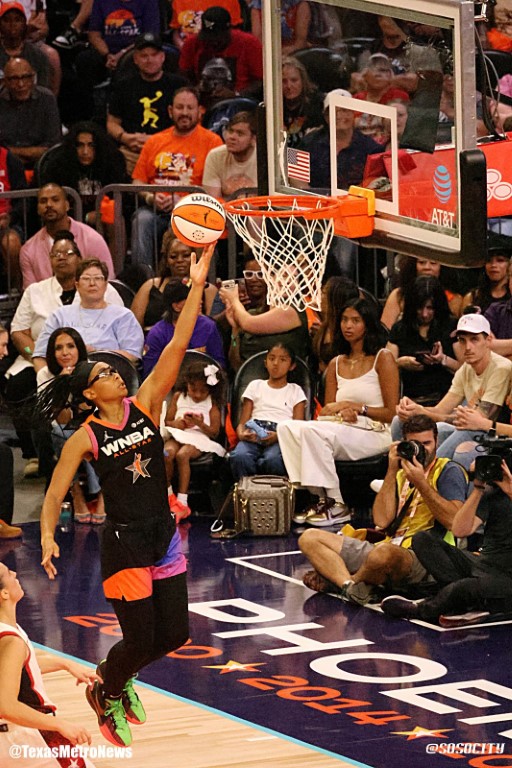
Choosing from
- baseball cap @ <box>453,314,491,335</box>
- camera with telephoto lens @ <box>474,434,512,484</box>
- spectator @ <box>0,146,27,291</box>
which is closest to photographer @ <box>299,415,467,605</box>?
camera with telephoto lens @ <box>474,434,512,484</box>

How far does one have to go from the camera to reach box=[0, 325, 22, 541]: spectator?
12219mm

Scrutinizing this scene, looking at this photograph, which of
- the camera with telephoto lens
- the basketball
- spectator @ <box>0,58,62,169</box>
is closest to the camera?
the basketball

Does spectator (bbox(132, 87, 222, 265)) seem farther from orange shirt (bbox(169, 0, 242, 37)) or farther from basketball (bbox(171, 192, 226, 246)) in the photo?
basketball (bbox(171, 192, 226, 246))

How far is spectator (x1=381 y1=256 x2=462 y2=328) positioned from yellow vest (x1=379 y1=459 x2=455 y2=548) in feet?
7.98

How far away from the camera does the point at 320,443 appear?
12234 millimetres

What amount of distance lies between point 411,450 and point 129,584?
3.23m

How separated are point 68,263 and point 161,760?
6.59 meters

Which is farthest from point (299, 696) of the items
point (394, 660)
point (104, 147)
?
Result: point (104, 147)

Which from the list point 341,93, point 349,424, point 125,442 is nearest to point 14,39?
point 349,424

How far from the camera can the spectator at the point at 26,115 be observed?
14898mm

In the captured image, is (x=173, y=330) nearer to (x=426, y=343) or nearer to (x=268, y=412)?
(x=268, y=412)

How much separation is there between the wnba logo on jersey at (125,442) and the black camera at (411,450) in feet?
9.85

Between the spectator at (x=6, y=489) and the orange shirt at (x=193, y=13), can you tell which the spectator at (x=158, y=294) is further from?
the orange shirt at (x=193, y=13)

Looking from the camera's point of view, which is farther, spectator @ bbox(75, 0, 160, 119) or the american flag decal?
spectator @ bbox(75, 0, 160, 119)
